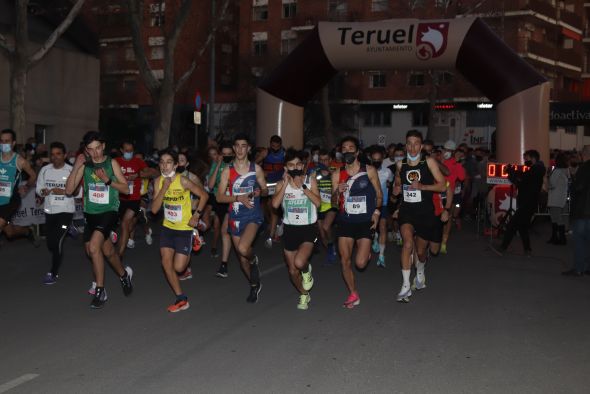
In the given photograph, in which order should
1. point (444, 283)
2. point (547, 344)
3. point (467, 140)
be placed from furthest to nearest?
1. point (467, 140)
2. point (444, 283)
3. point (547, 344)

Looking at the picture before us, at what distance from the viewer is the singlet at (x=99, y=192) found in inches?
336

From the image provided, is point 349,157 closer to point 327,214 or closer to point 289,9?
point 327,214

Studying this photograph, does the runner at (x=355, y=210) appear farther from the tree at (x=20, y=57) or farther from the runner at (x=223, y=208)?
the tree at (x=20, y=57)

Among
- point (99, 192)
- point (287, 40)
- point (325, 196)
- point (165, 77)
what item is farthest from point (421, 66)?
point (287, 40)

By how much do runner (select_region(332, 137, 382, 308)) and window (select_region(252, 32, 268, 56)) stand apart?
49.7 m

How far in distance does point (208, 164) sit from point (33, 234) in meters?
3.32

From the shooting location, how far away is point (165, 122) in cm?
2523

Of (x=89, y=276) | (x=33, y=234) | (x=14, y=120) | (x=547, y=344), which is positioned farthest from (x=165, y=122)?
(x=547, y=344)

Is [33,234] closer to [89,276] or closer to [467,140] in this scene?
[89,276]

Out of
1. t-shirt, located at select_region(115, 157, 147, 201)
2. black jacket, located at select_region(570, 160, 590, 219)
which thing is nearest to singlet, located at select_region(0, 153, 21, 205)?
t-shirt, located at select_region(115, 157, 147, 201)

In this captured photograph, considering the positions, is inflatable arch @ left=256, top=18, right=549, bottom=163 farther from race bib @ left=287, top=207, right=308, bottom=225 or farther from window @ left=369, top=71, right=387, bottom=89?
window @ left=369, top=71, right=387, bottom=89

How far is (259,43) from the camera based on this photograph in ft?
189

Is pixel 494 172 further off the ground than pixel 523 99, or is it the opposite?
pixel 523 99

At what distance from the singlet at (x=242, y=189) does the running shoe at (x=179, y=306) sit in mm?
1176
